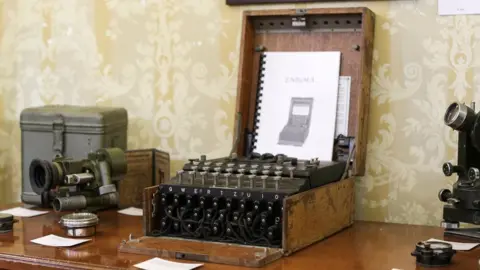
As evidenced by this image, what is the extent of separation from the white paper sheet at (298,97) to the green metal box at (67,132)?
19.7 inches

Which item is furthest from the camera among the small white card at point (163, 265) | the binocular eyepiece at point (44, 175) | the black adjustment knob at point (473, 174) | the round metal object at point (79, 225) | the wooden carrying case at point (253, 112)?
the binocular eyepiece at point (44, 175)

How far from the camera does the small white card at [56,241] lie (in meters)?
1.87

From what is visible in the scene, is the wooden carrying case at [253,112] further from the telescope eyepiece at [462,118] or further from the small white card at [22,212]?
the small white card at [22,212]

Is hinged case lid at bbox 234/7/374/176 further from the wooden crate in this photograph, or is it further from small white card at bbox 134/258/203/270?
small white card at bbox 134/258/203/270

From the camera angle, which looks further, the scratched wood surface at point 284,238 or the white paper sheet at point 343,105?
the white paper sheet at point 343,105

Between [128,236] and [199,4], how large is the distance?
3.03 feet

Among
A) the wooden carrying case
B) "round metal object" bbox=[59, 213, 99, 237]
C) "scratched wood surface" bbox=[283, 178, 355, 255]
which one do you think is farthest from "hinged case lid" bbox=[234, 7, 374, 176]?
"round metal object" bbox=[59, 213, 99, 237]

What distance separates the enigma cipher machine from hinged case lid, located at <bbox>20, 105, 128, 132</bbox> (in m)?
0.53

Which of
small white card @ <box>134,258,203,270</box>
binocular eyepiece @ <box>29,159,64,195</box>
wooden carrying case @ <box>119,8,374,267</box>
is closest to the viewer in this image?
small white card @ <box>134,258,203,270</box>

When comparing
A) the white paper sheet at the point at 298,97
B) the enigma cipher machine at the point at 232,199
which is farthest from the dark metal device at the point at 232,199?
the white paper sheet at the point at 298,97

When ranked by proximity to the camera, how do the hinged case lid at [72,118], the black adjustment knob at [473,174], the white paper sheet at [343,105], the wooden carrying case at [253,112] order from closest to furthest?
1. the wooden carrying case at [253,112]
2. the black adjustment knob at [473,174]
3. the white paper sheet at [343,105]
4. the hinged case lid at [72,118]

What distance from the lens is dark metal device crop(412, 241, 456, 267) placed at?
1.65 m

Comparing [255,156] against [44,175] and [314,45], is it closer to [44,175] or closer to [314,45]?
[314,45]

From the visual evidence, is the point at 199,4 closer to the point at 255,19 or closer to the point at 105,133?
the point at 255,19
